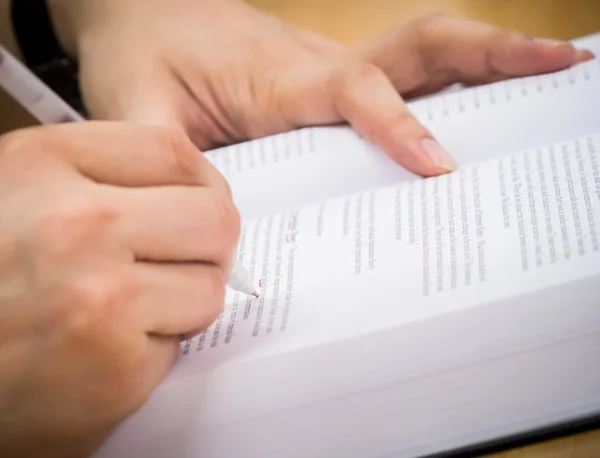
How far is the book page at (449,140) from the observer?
0.41 metres

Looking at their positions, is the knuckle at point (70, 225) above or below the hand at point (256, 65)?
above

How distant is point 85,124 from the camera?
0.31 metres

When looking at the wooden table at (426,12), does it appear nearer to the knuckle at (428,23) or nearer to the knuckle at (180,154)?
the knuckle at (428,23)

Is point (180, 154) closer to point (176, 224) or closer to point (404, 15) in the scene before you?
point (176, 224)

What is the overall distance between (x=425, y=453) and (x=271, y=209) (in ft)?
0.66

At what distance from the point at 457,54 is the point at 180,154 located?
29 cm

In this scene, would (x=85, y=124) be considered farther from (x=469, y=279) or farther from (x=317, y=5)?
(x=317, y=5)

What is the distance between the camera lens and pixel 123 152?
1.00 ft

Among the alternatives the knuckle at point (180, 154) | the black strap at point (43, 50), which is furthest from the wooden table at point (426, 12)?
the knuckle at point (180, 154)

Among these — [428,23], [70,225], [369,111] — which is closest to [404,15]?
[428,23]

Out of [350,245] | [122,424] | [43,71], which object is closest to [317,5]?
[43,71]

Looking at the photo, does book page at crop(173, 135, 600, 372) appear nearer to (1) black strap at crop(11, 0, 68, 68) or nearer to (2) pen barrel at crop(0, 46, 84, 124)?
(2) pen barrel at crop(0, 46, 84, 124)

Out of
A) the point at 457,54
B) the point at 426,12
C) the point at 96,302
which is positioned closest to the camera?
the point at 96,302

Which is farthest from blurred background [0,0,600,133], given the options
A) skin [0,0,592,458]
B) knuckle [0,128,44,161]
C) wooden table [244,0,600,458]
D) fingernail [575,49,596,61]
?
knuckle [0,128,44,161]
